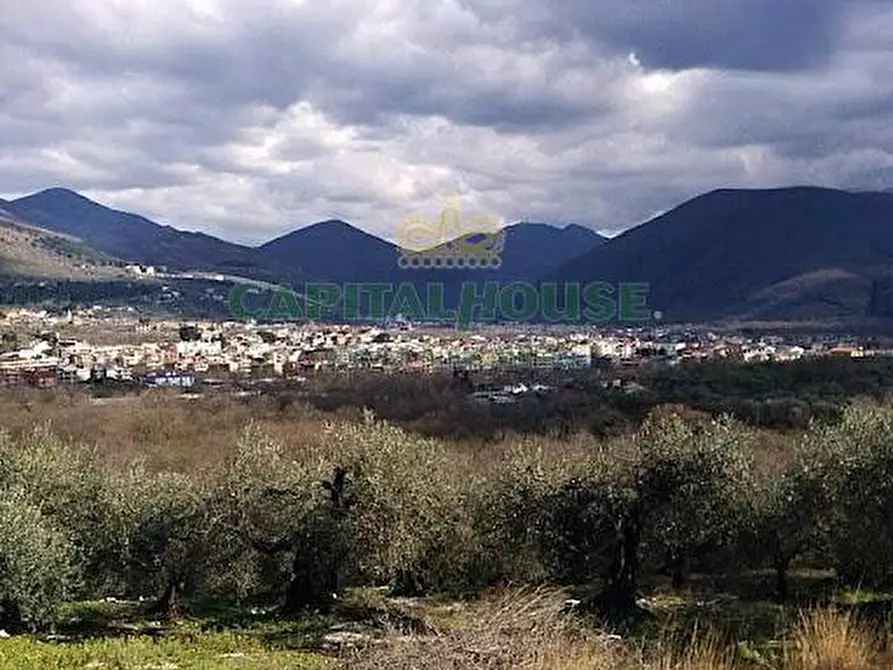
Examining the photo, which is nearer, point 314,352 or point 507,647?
Answer: point 507,647

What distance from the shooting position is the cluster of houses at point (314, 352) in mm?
79000

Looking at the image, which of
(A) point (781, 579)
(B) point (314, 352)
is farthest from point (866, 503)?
(B) point (314, 352)

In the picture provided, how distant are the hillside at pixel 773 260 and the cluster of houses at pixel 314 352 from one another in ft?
78.1

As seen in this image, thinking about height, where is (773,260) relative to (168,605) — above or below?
above

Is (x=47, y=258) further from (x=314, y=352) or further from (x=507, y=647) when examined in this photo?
(x=507, y=647)

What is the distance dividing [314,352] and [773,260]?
9188cm

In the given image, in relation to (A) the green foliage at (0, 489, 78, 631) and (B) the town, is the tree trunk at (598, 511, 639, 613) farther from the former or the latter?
(B) the town

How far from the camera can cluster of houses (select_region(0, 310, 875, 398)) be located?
79000 mm

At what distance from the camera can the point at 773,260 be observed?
16312cm

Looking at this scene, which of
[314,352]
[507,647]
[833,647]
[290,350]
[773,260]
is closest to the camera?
[833,647]

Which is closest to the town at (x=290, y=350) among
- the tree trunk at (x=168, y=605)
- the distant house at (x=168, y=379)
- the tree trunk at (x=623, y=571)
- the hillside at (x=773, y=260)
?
the distant house at (x=168, y=379)

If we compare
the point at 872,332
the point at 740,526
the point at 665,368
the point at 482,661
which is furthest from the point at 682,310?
the point at 482,661

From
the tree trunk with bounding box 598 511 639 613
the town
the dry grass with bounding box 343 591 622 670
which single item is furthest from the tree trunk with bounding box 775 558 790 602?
the town

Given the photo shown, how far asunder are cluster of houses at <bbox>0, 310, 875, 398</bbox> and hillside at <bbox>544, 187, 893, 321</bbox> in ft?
78.1
